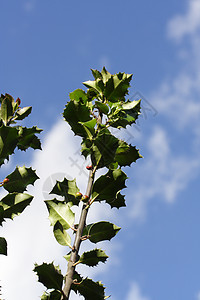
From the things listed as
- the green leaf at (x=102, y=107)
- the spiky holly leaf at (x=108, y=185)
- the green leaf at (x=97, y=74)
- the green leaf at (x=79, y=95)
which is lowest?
the spiky holly leaf at (x=108, y=185)

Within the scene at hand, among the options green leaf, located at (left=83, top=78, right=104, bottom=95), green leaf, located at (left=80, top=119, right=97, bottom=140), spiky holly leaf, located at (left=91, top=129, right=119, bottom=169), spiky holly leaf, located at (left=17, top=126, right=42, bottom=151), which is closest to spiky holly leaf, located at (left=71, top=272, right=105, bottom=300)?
spiky holly leaf, located at (left=91, top=129, right=119, bottom=169)

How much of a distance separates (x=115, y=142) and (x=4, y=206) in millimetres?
1419

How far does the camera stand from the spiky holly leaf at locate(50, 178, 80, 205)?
432 cm

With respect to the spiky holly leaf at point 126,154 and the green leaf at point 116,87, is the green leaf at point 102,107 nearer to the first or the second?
the green leaf at point 116,87

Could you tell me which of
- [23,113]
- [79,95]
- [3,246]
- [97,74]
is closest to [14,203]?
[3,246]

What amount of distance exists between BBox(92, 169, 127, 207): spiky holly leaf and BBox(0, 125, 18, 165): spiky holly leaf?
3.42 ft

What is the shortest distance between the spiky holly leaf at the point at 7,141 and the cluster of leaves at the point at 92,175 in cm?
67

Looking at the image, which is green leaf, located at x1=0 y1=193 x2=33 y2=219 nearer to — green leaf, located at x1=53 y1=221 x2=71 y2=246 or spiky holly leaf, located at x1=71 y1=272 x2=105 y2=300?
green leaf, located at x1=53 y1=221 x2=71 y2=246

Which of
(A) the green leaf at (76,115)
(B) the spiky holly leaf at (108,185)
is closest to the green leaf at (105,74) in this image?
(A) the green leaf at (76,115)

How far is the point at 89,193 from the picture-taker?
4.26 m

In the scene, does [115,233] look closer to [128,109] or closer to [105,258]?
[105,258]

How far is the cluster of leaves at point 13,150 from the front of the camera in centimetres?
408

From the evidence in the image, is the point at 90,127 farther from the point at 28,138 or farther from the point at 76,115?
the point at 28,138

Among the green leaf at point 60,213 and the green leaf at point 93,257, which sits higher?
the green leaf at point 60,213
